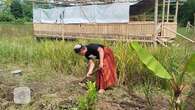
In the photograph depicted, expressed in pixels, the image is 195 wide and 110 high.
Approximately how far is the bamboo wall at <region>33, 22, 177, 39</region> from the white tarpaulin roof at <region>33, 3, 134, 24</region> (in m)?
0.42

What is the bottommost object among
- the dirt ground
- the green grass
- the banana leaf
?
the dirt ground

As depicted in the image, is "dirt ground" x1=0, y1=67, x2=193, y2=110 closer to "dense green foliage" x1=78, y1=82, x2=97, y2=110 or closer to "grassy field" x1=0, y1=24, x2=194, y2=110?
"grassy field" x1=0, y1=24, x2=194, y2=110

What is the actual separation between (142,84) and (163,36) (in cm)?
915

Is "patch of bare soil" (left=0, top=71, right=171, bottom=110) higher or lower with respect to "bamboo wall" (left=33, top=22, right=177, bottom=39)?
lower

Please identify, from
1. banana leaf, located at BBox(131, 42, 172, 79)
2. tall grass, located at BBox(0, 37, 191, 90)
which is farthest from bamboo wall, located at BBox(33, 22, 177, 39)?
banana leaf, located at BBox(131, 42, 172, 79)

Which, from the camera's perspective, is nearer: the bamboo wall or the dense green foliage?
the dense green foliage

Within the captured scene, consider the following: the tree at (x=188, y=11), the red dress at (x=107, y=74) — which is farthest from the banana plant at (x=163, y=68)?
the tree at (x=188, y=11)

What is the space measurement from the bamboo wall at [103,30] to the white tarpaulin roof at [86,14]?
0.42 meters

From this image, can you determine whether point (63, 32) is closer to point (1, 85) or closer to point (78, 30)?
point (78, 30)

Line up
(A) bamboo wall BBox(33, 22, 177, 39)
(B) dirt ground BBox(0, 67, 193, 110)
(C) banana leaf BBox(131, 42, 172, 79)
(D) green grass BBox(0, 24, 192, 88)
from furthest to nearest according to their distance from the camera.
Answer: (A) bamboo wall BBox(33, 22, 177, 39) < (D) green grass BBox(0, 24, 192, 88) < (B) dirt ground BBox(0, 67, 193, 110) < (C) banana leaf BBox(131, 42, 172, 79)

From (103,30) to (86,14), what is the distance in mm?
2445

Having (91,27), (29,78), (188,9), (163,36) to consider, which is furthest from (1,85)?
(188,9)

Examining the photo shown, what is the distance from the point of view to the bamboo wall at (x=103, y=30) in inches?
641

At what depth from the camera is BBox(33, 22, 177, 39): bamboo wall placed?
16281 millimetres
